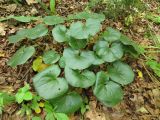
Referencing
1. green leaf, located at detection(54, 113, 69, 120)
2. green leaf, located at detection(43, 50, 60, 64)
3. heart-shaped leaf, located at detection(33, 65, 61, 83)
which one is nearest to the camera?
green leaf, located at detection(54, 113, 69, 120)

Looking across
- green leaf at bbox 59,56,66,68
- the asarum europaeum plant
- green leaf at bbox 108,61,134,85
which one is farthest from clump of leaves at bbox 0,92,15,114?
green leaf at bbox 108,61,134,85

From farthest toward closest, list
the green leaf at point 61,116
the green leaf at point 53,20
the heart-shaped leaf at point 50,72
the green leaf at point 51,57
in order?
1. the green leaf at point 53,20
2. the green leaf at point 51,57
3. the heart-shaped leaf at point 50,72
4. the green leaf at point 61,116

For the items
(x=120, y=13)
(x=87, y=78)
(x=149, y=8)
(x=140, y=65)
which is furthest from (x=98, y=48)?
(x=149, y=8)

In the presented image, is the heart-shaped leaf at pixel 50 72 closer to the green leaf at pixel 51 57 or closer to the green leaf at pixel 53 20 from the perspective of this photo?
the green leaf at pixel 51 57

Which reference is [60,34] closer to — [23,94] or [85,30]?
[85,30]

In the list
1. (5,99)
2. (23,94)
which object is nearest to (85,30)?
(23,94)

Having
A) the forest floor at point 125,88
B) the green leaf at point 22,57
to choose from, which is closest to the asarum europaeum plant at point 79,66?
the green leaf at point 22,57

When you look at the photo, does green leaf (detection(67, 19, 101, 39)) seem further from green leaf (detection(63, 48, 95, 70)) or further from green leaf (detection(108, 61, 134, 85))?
green leaf (detection(108, 61, 134, 85))
